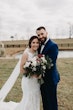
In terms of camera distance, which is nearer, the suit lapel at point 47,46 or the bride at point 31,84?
the suit lapel at point 47,46

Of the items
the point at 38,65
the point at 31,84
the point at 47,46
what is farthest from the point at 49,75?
the point at 47,46

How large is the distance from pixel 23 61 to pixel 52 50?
0.75 metres

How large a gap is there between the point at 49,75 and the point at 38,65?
35 centimetres

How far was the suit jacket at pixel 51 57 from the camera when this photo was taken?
5934 mm

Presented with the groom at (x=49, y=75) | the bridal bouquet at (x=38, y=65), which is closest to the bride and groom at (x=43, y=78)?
the groom at (x=49, y=75)

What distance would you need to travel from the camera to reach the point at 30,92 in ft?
21.2

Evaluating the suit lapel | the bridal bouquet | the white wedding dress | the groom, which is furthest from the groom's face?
the white wedding dress

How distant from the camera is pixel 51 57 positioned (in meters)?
5.96

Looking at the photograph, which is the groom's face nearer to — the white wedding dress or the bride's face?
the bride's face

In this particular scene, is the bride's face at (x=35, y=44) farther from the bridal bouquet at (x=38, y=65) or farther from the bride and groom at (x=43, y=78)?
the bridal bouquet at (x=38, y=65)

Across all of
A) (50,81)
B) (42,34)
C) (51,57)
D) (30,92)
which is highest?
(42,34)

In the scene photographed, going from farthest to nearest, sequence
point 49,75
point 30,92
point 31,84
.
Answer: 1. point 30,92
2. point 31,84
3. point 49,75

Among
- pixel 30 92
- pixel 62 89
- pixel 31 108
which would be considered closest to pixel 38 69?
pixel 30 92

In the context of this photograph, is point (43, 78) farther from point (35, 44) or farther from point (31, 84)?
point (35, 44)
